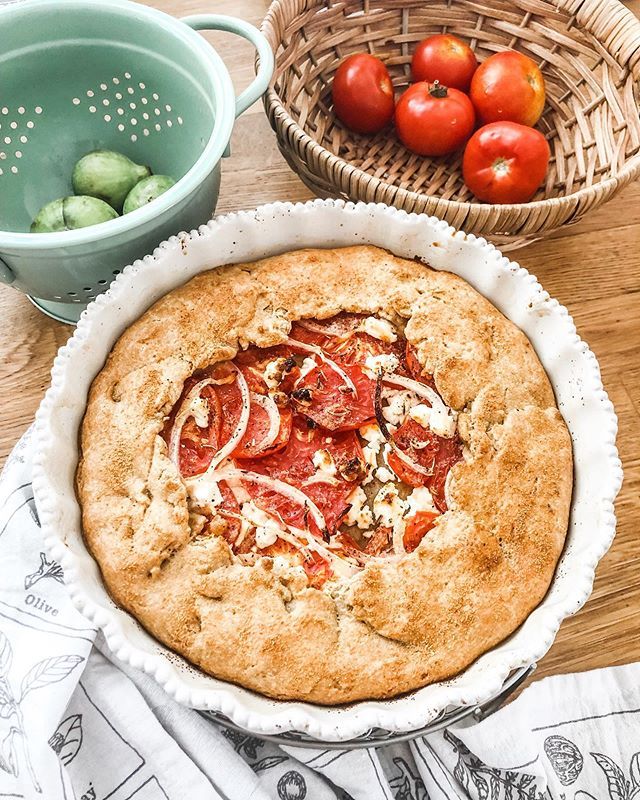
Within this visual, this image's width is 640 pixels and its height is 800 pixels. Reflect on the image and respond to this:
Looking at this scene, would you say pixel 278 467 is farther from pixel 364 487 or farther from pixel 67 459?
pixel 67 459

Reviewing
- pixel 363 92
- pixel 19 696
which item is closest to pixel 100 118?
pixel 363 92

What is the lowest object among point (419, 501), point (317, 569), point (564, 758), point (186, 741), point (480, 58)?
point (186, 741)

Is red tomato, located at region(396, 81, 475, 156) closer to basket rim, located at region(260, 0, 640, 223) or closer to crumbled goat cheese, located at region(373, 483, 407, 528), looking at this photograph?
basket rim, located at region(260, 0, 640, 223)

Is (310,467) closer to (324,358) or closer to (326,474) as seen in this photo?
(326,474)

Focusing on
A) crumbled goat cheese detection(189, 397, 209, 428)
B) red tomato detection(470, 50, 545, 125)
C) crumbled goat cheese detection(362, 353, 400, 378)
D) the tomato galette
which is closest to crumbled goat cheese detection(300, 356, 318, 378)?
the tomato galette

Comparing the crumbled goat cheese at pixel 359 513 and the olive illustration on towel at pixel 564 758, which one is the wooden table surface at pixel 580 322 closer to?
the olive illustration on towel at pixel 564 758

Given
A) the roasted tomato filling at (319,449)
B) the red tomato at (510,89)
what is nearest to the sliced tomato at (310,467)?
the roasted tomato filling at (319,449)
